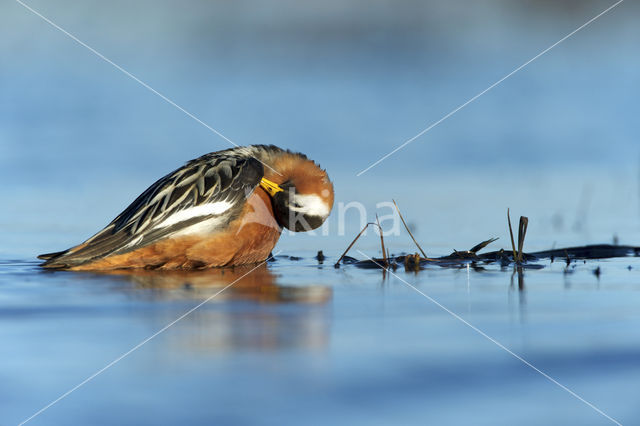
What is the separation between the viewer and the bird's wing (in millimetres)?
8242

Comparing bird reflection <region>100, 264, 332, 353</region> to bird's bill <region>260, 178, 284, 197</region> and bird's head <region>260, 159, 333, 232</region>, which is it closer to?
bird's head <region>260, 159, 333, 232</region>

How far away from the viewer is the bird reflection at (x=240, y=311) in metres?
4.32

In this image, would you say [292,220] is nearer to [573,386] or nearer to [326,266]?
[326,266]

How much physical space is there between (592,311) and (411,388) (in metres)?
2.35

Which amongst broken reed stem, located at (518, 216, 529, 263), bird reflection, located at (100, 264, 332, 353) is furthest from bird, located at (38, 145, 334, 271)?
broken reed stem, located at (518, 216, 529, 263)

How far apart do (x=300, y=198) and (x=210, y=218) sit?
1261 mm

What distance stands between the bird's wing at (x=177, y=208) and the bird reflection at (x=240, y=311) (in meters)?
0.58

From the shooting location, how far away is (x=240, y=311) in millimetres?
5340
